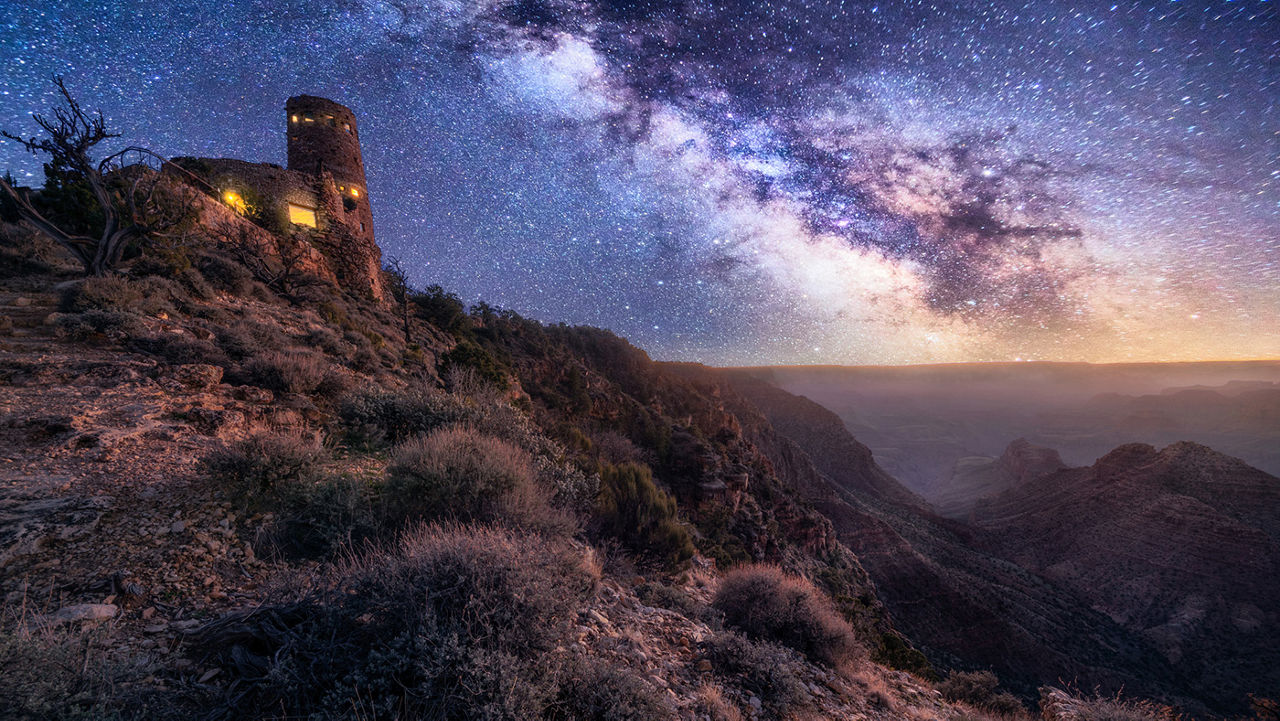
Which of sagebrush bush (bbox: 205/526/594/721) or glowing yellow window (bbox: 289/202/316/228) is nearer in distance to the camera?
sagebrush bush (bbox: 205/526/594/721)

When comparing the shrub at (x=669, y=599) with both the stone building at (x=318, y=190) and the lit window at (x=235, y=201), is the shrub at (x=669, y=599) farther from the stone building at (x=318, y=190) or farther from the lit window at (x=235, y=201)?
the lit window at (x=235, y=201)

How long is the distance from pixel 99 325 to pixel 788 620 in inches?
447

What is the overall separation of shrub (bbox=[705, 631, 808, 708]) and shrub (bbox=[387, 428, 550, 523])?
2.30 m

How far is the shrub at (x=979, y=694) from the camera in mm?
7480

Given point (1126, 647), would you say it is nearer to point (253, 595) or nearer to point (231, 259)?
point (253, 595)

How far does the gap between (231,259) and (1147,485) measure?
201 ft

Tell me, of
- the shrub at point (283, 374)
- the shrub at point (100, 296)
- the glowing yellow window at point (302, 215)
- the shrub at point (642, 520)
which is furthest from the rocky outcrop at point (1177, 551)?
the glowing yellow window at point (302, 215)

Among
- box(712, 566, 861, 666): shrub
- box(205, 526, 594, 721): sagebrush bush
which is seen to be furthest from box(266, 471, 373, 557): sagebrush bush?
box(712, 566, 861, 666): shrub

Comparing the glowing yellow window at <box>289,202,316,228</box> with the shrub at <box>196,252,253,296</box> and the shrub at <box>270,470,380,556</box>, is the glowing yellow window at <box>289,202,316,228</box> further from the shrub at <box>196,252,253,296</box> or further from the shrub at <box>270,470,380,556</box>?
the shrub at <box>270,470,380,556</box>

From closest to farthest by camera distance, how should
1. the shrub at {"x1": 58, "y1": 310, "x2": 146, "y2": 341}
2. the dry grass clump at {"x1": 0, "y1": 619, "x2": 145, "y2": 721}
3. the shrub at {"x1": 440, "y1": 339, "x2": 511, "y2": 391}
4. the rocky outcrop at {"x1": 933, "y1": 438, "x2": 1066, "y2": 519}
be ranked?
the dry grass clump at {"x1": 0, "y1": 619, "x2": 145, "y2": 721} → the shrub at {"x1": 58, "y1": 310, "x2": 146, "y2": 341} → the shrub at {"x1": 440, "y1": 339, "x2": 511, "y2": 391} → the rocky outcrop at {"x1": 933, "y1": 438, "x2": 1066, "y2": 519}

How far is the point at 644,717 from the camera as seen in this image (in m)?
2.53

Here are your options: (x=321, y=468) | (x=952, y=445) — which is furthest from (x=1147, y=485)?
(x=952, y=445)

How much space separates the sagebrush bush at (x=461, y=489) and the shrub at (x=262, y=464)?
89 centimetres

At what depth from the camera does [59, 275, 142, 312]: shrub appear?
7426 millimetres
